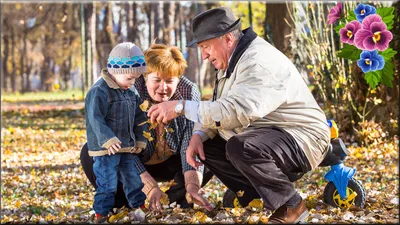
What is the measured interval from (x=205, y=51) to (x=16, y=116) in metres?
11.5

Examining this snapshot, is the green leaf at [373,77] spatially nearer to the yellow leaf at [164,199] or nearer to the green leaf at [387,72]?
the green leaf at [387,72]

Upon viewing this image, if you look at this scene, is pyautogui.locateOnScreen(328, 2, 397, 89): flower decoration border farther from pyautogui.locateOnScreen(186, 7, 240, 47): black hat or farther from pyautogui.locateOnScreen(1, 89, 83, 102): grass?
pyautogui.locateOnScreen(1, 89, 83, 102): grass

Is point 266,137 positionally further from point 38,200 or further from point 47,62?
point 47,62

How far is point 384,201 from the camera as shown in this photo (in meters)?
4.88

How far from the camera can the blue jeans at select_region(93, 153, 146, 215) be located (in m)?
4.33

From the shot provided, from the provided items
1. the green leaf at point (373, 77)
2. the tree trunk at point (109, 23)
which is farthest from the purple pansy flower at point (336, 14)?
the tree trunk at point (109, 23)

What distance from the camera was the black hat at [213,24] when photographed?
4082 mm

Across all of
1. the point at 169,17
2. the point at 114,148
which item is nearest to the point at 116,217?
the point at 114,148

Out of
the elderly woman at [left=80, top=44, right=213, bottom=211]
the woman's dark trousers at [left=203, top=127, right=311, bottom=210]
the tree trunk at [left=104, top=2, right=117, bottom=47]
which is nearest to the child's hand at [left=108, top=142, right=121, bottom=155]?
the elderly woman at [left=80, top=44, right=213, bottom=211]

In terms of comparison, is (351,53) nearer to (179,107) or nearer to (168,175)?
Result: (168,175)

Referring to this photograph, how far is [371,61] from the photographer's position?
5.48 m

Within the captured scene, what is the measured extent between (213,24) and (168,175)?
49.6 inches

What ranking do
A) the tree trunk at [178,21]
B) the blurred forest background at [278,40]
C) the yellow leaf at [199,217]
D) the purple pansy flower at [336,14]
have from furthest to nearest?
the tree trunk at [178,21] < the blurred forest background at [278,40] < the purple pansy flower at [336,14] < the yellow leaf at [199,217]

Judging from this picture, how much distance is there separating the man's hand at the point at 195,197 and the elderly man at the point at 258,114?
0.22m
